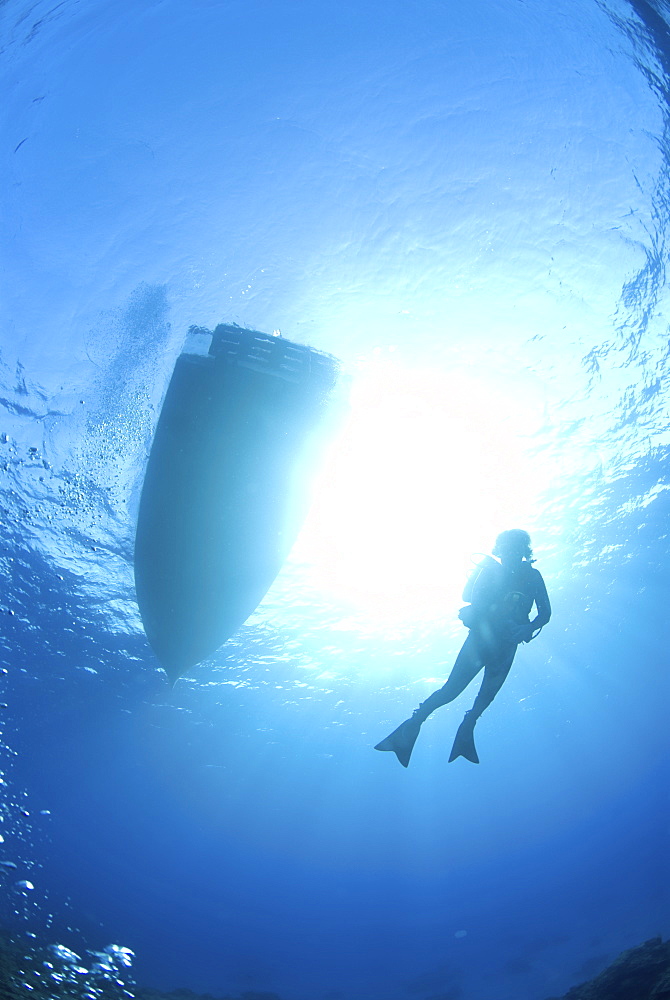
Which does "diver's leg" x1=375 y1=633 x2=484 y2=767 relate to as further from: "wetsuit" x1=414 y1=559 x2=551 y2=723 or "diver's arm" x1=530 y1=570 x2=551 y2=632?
"diver's arm" x1=530 y1=570 x2=551 y2=632

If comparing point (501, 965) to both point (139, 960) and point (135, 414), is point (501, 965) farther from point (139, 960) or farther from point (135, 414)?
point (135, 414)

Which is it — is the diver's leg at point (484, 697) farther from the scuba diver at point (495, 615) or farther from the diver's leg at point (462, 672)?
the diver's leg at point (462, 672)

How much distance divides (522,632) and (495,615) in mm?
448

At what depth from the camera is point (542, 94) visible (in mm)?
7309

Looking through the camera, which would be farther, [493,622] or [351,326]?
[351,326]

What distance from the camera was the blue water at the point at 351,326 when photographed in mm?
7070

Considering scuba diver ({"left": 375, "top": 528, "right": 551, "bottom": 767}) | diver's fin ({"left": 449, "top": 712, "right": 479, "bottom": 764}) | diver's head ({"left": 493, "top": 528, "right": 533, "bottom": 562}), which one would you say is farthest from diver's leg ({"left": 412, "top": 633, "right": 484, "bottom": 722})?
diver's head ({"left": 493, "top": 528, "right": 533, "bottom": 562})

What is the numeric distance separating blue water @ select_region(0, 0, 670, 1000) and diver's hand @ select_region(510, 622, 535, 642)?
4860 mm

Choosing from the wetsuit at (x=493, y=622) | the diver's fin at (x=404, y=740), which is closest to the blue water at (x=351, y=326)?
the wetsuit at (x=493, y=622)

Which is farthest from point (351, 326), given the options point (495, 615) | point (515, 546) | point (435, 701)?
point (435, 701)

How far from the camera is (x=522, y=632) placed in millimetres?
4969

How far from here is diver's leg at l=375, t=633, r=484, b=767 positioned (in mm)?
4984

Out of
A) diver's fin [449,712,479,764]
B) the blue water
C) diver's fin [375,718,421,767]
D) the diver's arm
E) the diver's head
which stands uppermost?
the blue water

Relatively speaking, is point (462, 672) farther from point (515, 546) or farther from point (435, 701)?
point (515, 546)
